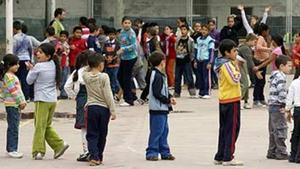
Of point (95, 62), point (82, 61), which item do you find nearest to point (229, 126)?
point (95, 62)

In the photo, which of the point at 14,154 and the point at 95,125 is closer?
the point at 95,125

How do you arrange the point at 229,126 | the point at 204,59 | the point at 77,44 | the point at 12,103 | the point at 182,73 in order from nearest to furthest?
the point at 229,126, the point at 12,103, the point at 77,44, the point at 204,59, the point at 182,73

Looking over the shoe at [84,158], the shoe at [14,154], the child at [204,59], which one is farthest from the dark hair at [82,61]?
the child at [204,59]

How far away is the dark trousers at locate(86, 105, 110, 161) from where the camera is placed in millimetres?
11375

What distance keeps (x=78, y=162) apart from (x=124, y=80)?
823cm

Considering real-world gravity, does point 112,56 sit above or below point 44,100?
above

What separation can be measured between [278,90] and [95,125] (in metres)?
2.68

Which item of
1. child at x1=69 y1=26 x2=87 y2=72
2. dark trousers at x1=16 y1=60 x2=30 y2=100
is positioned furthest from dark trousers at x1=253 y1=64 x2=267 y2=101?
dark trousers at x1=16 y1=60 x2=30 y2=100

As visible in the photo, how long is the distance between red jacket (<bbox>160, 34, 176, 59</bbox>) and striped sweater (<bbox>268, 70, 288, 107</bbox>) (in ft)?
32.3

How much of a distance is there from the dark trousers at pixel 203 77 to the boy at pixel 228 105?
32.0 ft

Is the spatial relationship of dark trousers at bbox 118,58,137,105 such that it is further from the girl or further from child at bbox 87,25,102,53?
the girl

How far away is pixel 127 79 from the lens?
65.4ft

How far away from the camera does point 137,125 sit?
16.2 metres

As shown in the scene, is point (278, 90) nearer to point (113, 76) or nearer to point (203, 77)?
point (113, 76)
